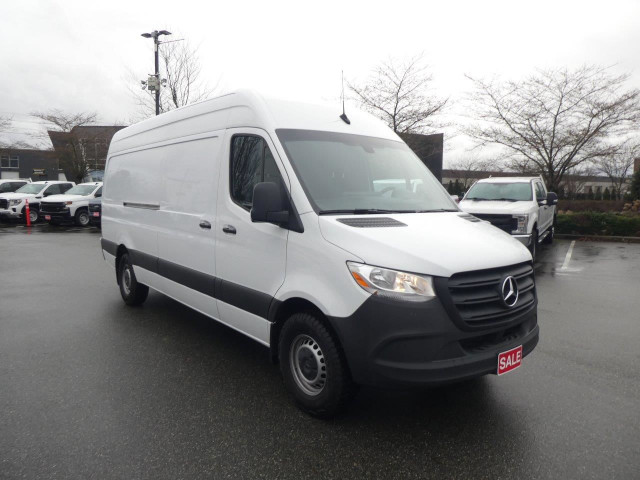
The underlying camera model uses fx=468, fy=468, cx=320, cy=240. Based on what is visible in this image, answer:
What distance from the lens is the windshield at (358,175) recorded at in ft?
11.7

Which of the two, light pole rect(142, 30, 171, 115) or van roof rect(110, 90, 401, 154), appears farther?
light pole rect(142, 30, 171, 115)

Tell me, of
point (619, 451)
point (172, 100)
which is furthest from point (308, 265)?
point (172, 100)

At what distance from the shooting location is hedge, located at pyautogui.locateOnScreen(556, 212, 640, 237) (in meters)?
15.4

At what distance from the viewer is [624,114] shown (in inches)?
715

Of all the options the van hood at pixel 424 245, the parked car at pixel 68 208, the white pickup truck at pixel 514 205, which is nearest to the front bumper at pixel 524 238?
the white pickup truck at pixel 514 205

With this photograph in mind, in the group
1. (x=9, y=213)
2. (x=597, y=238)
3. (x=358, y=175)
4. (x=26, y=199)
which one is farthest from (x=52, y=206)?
(x=597, y=238)

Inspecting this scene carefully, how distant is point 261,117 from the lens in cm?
383

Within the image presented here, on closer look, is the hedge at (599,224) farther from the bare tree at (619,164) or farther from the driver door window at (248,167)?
the driver door window at (248,167)

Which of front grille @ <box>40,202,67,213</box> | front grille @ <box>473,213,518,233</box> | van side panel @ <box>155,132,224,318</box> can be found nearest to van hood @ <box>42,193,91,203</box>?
Answer: front grille @ <box>40,202,67,213</box>

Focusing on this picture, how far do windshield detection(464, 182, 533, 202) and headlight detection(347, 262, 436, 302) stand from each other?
9384 mm

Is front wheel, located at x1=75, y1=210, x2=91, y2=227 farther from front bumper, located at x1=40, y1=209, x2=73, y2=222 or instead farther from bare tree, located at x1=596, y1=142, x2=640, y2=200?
bare tree, located at x1=596, y1=142, x2=640, y2=200

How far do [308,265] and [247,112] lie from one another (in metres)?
1.55

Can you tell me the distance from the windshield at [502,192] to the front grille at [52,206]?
1624cm

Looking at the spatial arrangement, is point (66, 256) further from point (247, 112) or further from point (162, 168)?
point (247, 112)
